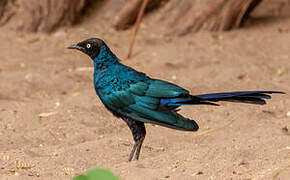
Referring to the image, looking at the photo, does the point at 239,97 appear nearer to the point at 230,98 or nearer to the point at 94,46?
the point at 230,98

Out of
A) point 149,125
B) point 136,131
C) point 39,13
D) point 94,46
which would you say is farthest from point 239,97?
point 39,13

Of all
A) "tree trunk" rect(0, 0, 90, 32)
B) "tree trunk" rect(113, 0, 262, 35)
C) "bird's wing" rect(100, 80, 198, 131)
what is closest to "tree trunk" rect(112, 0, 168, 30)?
"tree trunk" rect(113, 0, 262, 35)

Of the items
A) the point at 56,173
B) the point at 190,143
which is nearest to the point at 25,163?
the point at 56,173

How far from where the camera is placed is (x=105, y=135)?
5273 mm

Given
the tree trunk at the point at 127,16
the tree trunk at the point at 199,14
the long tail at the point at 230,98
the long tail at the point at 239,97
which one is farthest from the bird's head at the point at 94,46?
the tree trunk at the point at 127,16

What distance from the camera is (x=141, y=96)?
13.6 feet

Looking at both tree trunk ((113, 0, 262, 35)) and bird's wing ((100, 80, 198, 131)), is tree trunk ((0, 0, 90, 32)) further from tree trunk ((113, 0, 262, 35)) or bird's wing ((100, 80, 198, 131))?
bird's wing ((100, 80, 198, 131))

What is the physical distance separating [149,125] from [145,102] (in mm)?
1520

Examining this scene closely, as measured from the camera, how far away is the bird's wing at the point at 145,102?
3.99 m

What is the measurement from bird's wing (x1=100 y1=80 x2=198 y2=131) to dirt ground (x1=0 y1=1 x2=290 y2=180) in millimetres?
334

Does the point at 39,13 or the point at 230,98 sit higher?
the point at 39,13

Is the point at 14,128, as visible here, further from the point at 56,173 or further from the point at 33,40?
the point at 33,40

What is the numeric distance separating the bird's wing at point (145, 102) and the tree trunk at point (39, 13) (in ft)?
16.5

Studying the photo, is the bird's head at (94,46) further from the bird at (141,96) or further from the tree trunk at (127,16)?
the tree trunk at (127,16)
